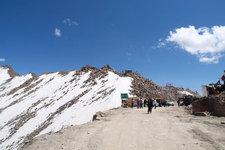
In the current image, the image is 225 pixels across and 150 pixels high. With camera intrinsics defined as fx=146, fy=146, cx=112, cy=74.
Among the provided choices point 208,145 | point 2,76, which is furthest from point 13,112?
point 2,76

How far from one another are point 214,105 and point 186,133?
18.6ft

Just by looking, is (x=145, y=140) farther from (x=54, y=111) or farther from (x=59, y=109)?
(x=54, y=111)

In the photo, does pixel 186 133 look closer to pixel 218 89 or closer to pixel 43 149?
pixel 43 149

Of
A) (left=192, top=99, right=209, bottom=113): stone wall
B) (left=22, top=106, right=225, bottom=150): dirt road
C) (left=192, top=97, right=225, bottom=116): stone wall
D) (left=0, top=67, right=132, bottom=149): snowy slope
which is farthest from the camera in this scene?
(left=0, top=67, right=132, bottom=149): snowy slope

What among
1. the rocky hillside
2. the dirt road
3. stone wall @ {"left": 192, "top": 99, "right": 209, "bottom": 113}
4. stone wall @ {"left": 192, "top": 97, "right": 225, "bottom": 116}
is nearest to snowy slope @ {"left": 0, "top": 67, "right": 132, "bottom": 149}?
the rocky hillside

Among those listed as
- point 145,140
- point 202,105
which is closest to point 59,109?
point 202,105

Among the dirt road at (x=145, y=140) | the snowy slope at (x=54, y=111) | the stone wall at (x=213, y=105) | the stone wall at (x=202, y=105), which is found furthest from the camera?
the snowy slope at (x=54, y=111)

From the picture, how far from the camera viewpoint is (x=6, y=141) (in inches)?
910

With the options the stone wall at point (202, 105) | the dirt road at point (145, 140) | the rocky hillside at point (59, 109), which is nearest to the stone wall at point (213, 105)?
the stone wall at point (202, 105)

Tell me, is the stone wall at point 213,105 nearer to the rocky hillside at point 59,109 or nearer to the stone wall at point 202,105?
the stone wall at point 202,105

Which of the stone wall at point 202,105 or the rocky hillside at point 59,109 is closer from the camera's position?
the stone wall at point 202,105

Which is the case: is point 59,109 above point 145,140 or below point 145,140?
above

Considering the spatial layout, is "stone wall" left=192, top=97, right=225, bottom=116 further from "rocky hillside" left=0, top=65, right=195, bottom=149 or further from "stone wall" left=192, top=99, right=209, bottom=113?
"rocky hillside" left=0, top=65, right=195, bottom=149

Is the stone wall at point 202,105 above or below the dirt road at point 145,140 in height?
above
